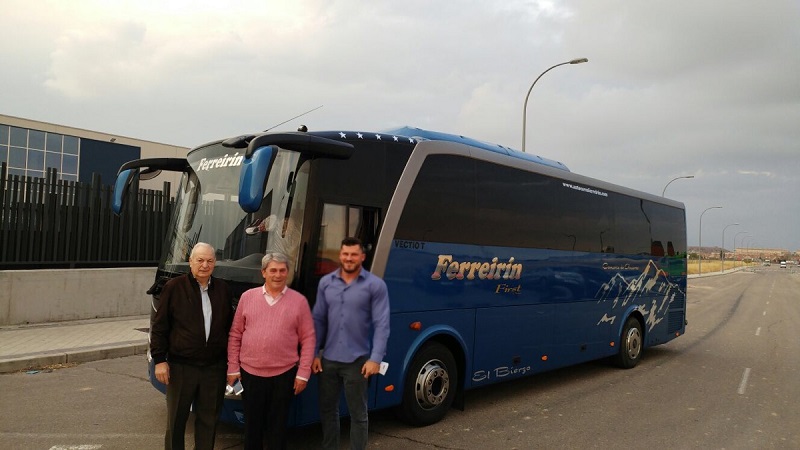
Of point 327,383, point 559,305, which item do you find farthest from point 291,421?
point 559,305

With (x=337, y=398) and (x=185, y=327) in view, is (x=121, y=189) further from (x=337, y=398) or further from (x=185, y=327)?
(x=337, y=398)

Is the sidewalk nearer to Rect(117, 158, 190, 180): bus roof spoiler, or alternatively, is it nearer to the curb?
the curb

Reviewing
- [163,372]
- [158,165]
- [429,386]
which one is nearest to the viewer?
[163,372]

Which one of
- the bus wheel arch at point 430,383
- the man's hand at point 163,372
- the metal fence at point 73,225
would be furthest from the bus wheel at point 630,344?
the metal fence at point 73,225

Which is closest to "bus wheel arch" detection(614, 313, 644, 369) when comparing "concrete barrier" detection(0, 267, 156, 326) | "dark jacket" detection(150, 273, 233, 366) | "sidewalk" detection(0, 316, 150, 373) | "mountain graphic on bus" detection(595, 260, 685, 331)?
"mountain graphic on bus" detection(595, 260, 685, 331)

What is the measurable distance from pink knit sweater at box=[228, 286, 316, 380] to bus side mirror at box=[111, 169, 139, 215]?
271 centimetres

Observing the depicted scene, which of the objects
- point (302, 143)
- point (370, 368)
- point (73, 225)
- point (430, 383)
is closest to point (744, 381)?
point (430, 383)

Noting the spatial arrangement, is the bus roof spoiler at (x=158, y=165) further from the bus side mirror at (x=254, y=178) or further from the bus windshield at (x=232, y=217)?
the bus side mirror at (x=254, y=178)

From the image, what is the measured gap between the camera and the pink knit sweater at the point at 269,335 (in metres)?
3.89

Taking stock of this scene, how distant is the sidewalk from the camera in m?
8.20

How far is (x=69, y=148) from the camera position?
31641 mm

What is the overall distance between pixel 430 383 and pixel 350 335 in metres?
1.92

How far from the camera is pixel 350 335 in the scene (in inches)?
165

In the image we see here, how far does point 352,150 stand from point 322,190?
497 millimetres
